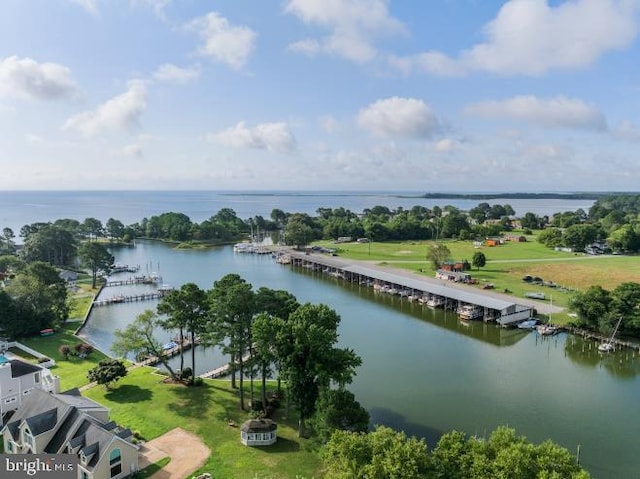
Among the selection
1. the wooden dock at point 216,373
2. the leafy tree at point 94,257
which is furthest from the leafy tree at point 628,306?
the leafy tree at point 94,257

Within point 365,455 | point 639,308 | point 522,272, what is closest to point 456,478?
point 365,455

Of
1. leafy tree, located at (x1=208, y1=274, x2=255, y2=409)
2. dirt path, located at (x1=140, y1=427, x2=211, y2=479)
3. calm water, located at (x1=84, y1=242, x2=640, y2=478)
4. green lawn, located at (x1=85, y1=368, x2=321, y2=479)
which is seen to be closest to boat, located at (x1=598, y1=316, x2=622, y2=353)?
calm water, located at (x1=84, y1=242, x2=640, y2=478)

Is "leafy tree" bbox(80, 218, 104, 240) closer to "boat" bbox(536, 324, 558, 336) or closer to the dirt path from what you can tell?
the dirt path

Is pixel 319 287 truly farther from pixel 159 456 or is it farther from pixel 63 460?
pixel 63 460

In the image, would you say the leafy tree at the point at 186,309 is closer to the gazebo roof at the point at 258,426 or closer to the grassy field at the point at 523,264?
the gazebo roof at the point at 258,426

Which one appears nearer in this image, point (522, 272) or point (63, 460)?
point (63, 460)
